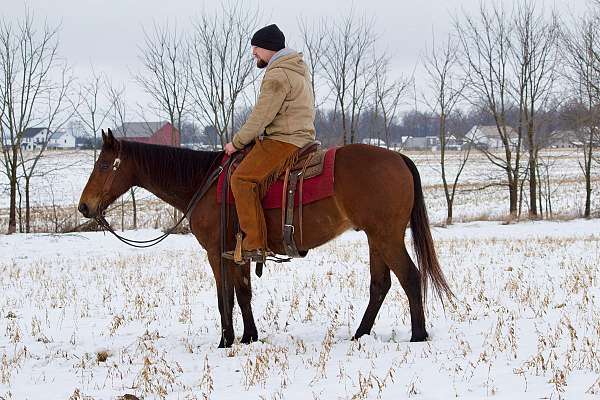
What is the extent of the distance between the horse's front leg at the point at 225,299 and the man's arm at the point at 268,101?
4.53ft

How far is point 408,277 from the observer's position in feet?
18.7

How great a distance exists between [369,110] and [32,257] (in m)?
17.7

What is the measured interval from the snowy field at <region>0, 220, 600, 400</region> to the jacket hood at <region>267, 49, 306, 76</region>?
2588 mm

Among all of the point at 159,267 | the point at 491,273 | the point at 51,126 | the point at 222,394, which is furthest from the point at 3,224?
the point at 222,394

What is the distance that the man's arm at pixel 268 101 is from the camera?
566 centimetres

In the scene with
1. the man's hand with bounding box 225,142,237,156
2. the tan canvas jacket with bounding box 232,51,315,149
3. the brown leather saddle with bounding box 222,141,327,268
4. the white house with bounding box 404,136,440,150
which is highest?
the white house with bounding box 404,136,440,150

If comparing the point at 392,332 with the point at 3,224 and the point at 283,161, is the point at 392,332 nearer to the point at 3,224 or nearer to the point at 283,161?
the point at 283,161

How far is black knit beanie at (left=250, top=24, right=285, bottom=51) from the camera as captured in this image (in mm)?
5887

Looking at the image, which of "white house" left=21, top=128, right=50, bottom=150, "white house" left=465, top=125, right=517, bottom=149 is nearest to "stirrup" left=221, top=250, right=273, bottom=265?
"white house" left=21, top=128, right=50, bottom=150

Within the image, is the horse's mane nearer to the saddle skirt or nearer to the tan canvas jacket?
the saddle skirt

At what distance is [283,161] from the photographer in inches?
232

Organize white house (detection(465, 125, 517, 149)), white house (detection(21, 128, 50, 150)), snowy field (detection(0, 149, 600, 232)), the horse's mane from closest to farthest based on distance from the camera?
the horse's mane → white house (detection(21, 128, 50, 150)) → snowy field (detection(0, 149, 600, 232)) → white house (detection(465, 125, 517, 149))

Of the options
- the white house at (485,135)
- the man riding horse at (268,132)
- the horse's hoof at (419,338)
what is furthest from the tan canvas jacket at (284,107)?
the white house at (485,135)

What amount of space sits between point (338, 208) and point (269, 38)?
1817mm
